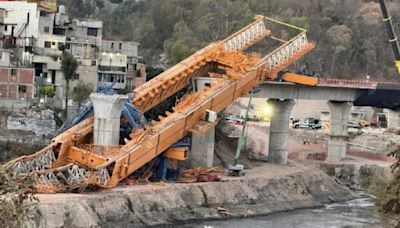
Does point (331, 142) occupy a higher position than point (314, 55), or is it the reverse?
point (314, 55)

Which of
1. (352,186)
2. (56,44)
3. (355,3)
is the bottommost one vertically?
(352,186)

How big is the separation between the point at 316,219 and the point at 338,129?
23882mm

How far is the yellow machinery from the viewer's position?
50.5 meters

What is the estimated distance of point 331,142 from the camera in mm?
77812

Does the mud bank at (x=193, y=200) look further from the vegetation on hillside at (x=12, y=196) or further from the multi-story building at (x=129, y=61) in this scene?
the vegetation on hillside at (x=12, y=196)

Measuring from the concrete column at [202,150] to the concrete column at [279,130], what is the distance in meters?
10.4

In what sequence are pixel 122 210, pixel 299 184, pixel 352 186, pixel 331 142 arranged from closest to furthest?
pixel 122 210 → pixel 299 184 → pixel 352 186 → pixel 331 142

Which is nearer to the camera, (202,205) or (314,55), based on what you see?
(202,205)

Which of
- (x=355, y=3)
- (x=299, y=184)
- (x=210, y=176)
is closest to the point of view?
(x=210, y=176)

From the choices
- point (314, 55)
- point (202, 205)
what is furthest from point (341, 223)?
point (314, 55)

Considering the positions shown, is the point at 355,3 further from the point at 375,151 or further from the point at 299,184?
the point at 299,184

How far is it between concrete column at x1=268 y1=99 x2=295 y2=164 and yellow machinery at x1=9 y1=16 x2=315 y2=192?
Answer: 120 inches

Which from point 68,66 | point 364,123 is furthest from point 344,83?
point 364,123

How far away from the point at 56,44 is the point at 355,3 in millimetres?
90657
